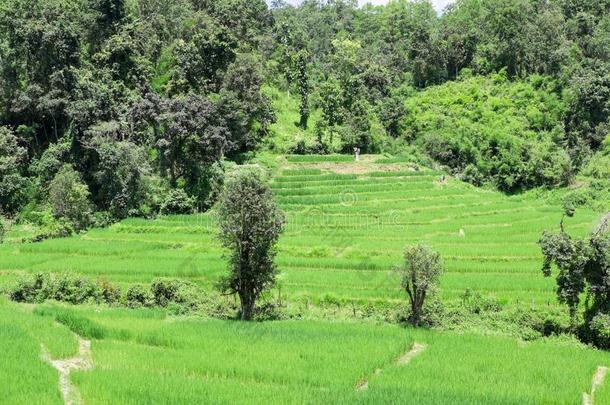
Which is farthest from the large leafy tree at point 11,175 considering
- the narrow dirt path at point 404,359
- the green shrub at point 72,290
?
the narrow dirt path at point 404,359

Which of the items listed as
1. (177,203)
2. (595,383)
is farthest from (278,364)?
(177,203)

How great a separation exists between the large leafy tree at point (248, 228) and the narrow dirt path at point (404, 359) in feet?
20.9

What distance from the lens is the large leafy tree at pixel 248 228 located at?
873 inches

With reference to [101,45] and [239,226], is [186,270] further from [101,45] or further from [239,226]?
[101,45]

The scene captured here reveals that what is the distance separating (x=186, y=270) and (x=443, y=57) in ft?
186

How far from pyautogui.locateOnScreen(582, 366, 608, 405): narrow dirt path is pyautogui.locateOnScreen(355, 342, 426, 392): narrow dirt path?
452 centimetres

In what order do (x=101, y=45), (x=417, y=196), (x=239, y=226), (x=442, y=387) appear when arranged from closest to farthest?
(x=442, y=387) → (x=239, y=226) → (x=417, y=196) → (x=101, y=45)

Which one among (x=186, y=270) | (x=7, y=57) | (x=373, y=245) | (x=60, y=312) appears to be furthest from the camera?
(x=7, y=57)

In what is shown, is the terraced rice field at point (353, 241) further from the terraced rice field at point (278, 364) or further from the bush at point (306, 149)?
the terraced rice field at point (278, 364)

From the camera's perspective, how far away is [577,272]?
19.9m

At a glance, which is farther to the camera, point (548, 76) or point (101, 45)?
point (548, 76)

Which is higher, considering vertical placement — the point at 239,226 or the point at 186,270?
the point at 239,226

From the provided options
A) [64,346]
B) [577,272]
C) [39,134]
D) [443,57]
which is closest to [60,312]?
[64,346]

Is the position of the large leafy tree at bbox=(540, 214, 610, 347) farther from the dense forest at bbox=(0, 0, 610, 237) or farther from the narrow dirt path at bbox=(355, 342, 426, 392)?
the dense forest at bbox=(0, 0, 610, 237)
